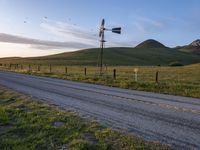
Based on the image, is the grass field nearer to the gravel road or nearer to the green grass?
the gravel road

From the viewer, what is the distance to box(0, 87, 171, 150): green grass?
7.69 meters

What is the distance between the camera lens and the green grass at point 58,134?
7.69m

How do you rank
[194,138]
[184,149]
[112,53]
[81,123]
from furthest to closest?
[112,53]
[81,123]
[194,138]
[184,149]

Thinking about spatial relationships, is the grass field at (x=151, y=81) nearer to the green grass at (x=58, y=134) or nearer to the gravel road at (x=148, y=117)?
the gravel road at (x=148, y=117)

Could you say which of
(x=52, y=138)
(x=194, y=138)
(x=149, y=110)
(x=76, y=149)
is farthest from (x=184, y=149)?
(x=149, y=110)

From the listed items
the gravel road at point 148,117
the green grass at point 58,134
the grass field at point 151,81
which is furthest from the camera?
the grass field at point 151,81

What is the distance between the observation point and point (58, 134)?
8797mm

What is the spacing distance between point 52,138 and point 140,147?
2.28m

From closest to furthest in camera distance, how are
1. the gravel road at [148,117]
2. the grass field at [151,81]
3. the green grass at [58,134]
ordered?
the green grass at [58,134]
the gravel road at [148,117]
the grass field at [151,81]

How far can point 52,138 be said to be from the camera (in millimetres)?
8430

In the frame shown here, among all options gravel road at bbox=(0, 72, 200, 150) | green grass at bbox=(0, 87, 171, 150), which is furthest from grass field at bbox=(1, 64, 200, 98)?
green grass at bbox=(0, 87, 171, 150)

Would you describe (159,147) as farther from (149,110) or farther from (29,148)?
(149,110)

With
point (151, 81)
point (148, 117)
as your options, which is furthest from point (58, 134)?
point (151, 81)

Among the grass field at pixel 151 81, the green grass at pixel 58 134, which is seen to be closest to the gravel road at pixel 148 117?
the green grass at pixel 58 134
